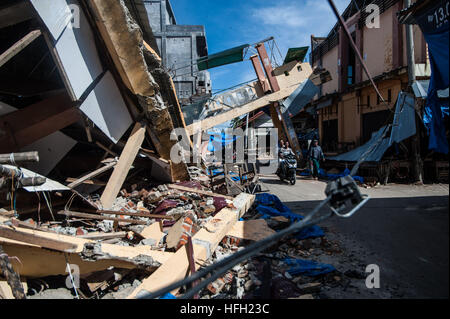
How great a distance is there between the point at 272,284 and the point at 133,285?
1.64m

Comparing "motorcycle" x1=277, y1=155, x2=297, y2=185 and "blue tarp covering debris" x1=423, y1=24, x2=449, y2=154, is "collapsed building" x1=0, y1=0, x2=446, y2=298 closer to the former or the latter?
"blue tarp covering debris" x1=423, y1=24, x2=449, y2=154

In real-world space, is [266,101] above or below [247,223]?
above

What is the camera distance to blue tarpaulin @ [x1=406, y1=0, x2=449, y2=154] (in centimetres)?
183

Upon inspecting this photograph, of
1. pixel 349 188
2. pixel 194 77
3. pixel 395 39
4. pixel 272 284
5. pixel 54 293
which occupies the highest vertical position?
pixel 194 77

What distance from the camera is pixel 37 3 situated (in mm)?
3396

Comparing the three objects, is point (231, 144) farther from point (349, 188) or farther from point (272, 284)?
point (349, 188)

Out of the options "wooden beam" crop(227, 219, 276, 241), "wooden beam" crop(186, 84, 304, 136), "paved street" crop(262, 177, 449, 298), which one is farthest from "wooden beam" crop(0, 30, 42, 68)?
"wooden beam" crop(186, 84, 304, 136)

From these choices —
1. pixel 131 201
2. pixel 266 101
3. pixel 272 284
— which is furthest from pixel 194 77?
Result: pixel 272 284

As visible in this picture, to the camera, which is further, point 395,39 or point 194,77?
point 194,77

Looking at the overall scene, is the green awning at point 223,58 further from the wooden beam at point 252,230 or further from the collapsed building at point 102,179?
the wooden beam at point 252,230

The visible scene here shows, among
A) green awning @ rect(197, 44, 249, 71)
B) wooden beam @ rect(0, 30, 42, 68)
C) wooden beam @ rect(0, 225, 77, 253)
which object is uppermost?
green awning @ rect(197, 44, 249, 71)

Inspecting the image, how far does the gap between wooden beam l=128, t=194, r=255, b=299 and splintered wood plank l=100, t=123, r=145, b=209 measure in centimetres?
228

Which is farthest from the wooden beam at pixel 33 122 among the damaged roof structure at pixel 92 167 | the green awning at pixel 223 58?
the green awning at pixel 223 58

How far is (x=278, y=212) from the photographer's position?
511cm
